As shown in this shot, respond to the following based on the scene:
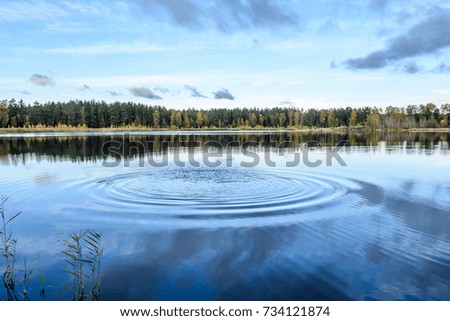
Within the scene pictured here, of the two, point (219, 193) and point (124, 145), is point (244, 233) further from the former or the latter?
point (124, 145)

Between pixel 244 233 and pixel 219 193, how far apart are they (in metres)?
5.81

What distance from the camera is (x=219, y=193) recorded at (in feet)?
55.3

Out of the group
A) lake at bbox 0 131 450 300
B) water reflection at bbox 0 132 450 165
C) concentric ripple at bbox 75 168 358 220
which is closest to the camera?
lake at bbox 0 131 450 300

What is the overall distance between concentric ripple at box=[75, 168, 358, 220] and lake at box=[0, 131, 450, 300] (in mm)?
54

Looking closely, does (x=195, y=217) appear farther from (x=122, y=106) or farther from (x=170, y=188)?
(x=122, y=106)

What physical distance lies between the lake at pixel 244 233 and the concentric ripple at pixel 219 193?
5 cm

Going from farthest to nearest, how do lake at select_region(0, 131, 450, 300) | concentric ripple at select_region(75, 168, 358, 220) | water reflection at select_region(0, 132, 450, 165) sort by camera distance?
water reflection at select_region(0, 132, 450, 165) → concentric ripple at select_region(75, 168, 358, 220) → lake at select_region(0, 131, 450, 300)

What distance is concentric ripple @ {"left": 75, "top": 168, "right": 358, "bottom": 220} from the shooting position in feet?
45.4

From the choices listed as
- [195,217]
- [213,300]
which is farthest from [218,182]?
[213,300]

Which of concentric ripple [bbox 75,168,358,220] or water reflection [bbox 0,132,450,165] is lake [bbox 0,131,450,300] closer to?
concentric ripple [bbox 75,168,358,220]

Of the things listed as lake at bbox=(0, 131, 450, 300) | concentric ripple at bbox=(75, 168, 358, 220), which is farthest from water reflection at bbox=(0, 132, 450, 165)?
lake at bbox=(0, 131, 450, 300)

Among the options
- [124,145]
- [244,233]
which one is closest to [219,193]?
[244,233]
